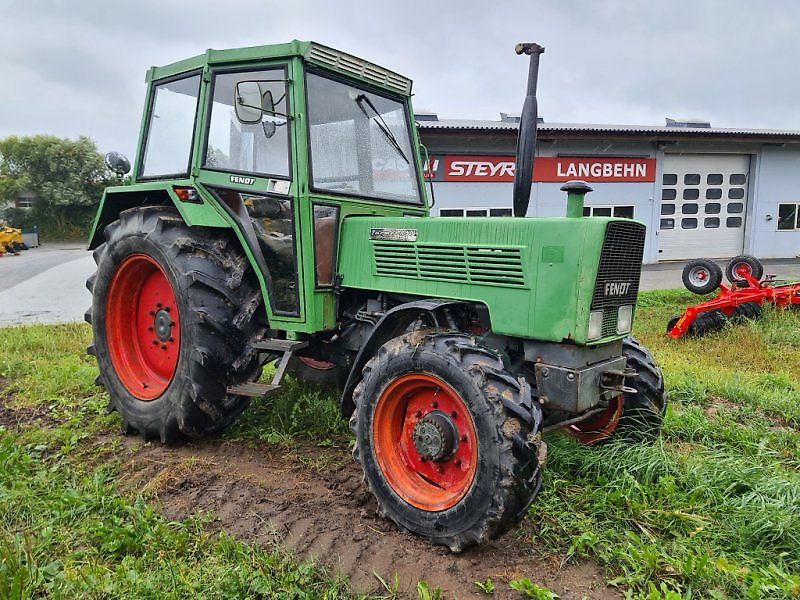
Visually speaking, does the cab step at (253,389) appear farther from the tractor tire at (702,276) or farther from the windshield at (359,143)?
the tractor tire at (702,276)

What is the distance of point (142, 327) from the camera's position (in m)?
4.23

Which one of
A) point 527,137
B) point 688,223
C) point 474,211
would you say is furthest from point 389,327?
point 688,223

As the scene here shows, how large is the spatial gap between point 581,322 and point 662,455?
1.13 meters

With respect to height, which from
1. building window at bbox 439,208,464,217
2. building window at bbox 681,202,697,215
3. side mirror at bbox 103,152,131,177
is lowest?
side mirror at bbox 103,152,131,177

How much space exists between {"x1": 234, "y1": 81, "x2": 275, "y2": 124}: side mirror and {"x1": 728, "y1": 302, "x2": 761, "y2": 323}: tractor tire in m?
6.41

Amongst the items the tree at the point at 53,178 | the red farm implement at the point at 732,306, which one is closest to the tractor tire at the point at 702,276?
the red farm implement at the point at 732,306

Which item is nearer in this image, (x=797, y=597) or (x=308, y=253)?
(x=797, y=597)

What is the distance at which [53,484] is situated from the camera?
313cm

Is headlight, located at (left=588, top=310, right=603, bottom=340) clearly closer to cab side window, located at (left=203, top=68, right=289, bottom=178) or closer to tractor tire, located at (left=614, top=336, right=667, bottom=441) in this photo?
tractor tire, located at (left=614, top=336, right=667, bottom=441)

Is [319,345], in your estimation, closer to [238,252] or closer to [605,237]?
[238,252]

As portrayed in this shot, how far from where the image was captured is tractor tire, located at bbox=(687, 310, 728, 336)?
7.11 metres

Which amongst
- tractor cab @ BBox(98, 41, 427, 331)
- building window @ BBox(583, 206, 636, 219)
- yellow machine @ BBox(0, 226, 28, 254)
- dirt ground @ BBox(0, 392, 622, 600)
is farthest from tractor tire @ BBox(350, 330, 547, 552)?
yellow machine @ BBox(0, 226, 28, 254)

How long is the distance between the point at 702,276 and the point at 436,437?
7.88 meters

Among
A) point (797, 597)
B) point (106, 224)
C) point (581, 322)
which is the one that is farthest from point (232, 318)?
point (797, 597)
